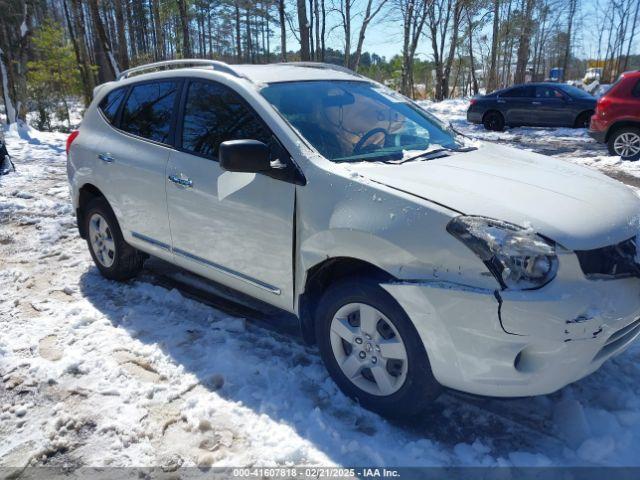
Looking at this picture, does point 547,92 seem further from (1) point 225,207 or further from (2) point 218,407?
(2) point 218,407

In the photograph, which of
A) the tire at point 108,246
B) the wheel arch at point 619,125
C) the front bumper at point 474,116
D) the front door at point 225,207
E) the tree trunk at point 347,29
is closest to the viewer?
the front door at point 225,207

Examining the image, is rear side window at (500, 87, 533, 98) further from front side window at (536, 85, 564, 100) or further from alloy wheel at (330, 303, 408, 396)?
alloy wheel at (330, 303, 408, 396)

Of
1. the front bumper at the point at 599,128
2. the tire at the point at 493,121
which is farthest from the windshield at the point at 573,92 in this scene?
the front bumper at the point at 599,128

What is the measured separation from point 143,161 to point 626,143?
396 inches

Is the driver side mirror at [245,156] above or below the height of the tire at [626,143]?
above

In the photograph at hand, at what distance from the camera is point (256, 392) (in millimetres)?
2887

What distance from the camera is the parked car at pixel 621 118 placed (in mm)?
9828

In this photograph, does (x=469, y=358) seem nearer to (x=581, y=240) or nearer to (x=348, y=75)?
(x=581, y=240)

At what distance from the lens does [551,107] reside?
16.1 m

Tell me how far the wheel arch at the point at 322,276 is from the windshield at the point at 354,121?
1.96 ft

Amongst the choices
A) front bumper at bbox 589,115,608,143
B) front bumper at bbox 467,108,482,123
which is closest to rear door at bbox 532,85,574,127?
front bumper at bbox 467,108,482,123

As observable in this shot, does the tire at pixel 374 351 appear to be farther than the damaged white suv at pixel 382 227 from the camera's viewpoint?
Yes

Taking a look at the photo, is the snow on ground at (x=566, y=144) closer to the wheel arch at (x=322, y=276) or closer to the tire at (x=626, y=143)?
the tire at (x=626, y=143)

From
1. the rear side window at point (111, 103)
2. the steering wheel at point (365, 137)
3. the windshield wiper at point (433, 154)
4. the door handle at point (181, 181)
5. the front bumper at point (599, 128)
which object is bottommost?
the front bumper at point (599, 128)
